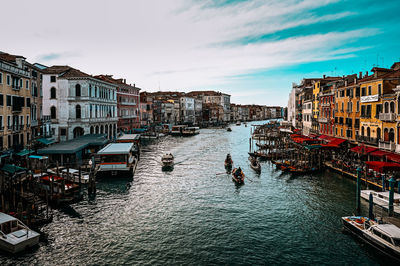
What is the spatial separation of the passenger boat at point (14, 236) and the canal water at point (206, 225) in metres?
0.46

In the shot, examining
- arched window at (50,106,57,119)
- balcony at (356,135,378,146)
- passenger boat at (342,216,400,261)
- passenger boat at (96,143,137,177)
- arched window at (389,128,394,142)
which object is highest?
arched window at (50,106,57,119)

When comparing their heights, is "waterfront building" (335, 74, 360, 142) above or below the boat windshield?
above

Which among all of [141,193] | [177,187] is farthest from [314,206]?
[141,193]

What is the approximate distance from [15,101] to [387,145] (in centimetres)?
3713

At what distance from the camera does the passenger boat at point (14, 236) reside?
13883 millimetres

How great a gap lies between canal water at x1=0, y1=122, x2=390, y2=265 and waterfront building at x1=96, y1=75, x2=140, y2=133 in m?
37.4

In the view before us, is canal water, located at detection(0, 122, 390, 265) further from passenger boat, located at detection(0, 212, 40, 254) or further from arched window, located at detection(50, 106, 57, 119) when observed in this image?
arched window, located at detection(50, 106, 57, 119)

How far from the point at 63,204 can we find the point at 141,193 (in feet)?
20.4

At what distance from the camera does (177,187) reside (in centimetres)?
2675

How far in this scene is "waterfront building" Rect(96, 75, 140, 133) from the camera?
206 ft

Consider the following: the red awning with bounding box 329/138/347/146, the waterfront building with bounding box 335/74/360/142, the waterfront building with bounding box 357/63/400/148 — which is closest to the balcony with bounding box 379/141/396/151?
the waterfront building with bounding box 357/63/400/148

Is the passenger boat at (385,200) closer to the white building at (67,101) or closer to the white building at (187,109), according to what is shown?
the white building at (67,101)

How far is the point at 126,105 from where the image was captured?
66812 mm

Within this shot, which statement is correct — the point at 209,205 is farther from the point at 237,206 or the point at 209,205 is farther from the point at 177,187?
the point at 177,187
